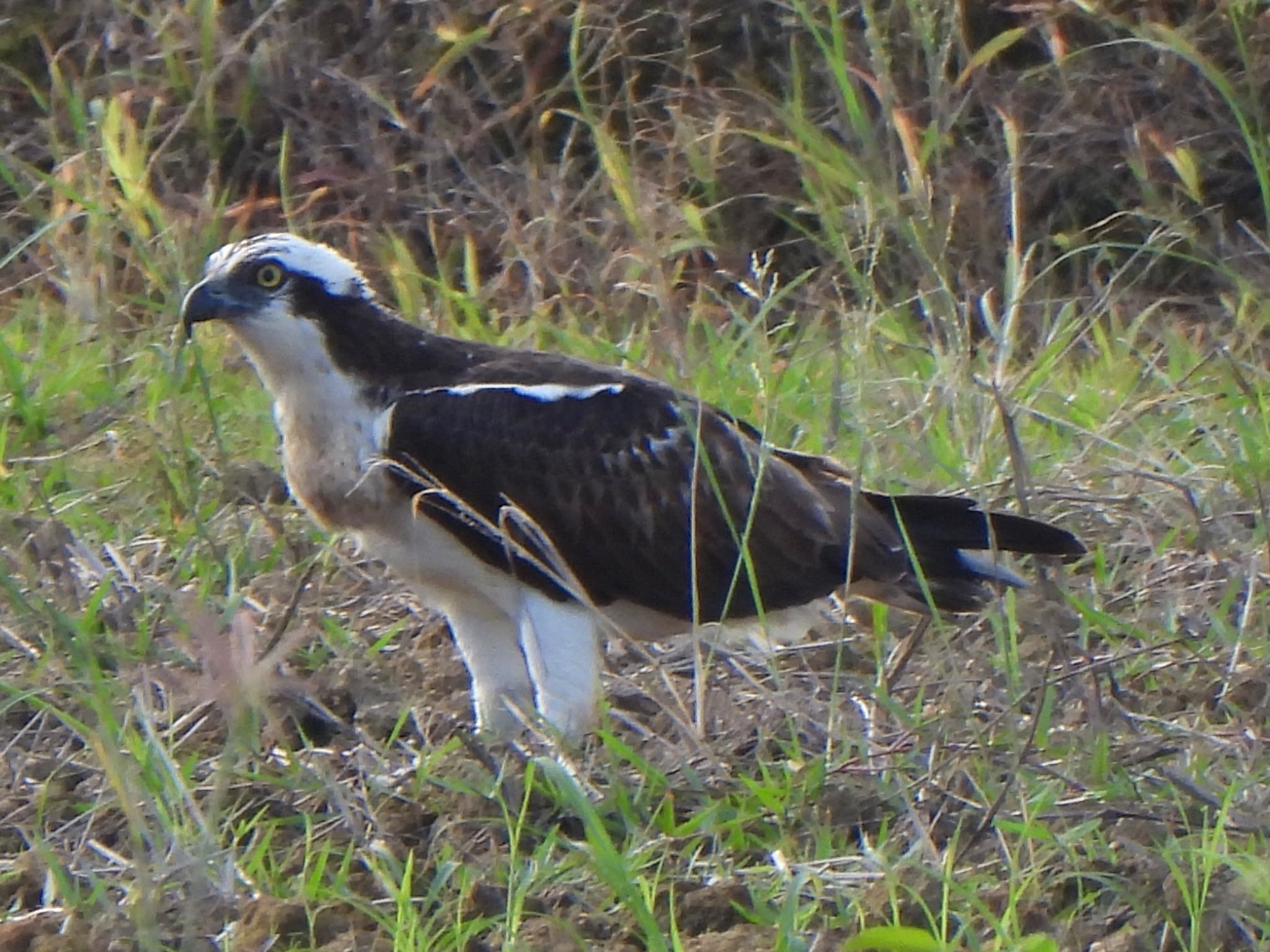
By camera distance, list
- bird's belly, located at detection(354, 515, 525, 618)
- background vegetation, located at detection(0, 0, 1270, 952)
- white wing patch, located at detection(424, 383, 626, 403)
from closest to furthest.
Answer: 1. background vegetation, located at detection(0, 0, 1270, 952)
2. bird's belly, located at detection(354, 515, 525, 618)
3. white wing patch, located at detection(424, 383, 626, 403)

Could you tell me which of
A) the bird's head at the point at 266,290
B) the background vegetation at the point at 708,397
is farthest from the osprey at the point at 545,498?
the background vegetation at the point at 708,397

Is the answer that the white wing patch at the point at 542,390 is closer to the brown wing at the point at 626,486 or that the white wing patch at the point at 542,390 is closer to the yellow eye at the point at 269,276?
the brown wing at the point at 626,486

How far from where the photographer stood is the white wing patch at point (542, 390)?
164 inches

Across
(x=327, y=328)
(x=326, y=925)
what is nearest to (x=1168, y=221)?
(x=327, y=328)

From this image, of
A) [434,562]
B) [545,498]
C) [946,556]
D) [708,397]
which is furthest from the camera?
[708,397]

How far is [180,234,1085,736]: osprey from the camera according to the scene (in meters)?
4.07

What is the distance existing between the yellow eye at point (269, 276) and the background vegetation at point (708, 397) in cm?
43

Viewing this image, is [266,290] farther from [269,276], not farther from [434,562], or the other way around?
[434,562]

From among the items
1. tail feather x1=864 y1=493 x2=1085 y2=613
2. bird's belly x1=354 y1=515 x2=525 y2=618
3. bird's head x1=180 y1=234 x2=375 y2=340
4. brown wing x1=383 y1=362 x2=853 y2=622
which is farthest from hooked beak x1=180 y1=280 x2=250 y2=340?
tail feather x1=864 y1=493 x2=1085 y2=613

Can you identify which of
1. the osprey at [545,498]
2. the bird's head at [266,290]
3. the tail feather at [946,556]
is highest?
the bird's head at [266,290]

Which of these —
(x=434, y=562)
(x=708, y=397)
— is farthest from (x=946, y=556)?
(x=708, y=397)

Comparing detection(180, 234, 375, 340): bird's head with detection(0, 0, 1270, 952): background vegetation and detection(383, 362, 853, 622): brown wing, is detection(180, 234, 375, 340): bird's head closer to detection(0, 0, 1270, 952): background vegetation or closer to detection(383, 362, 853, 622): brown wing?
detection(383, 362, 853, 622): brown wing

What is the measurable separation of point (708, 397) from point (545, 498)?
4.99 feet

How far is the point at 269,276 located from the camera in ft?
14.0
